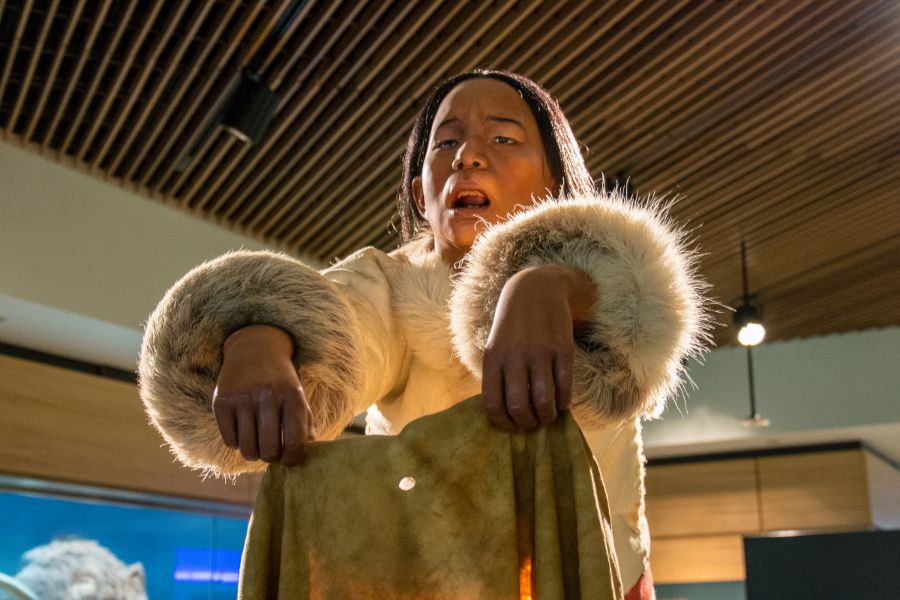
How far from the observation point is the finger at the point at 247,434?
Answer: 2.06 ft

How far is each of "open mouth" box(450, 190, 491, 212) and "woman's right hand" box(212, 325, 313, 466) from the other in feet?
0.87

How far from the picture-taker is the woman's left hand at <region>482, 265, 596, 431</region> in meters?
0.59

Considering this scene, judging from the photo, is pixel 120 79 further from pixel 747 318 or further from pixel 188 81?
pixel 747 318

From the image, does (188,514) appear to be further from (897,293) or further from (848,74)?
(897,293)

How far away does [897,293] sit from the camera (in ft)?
14.7

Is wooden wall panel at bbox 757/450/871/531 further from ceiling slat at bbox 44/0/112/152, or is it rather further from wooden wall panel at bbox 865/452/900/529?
ceiling slat at bbox 44/0/112/152

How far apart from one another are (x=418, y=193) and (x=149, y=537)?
8.97 feet

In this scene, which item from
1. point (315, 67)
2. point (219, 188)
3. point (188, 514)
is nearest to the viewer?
point (315, 67)

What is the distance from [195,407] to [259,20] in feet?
6.48

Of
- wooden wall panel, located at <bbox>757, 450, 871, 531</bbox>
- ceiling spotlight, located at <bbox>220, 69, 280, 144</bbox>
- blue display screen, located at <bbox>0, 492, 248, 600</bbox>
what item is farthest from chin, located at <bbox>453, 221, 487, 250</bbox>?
wooden wall panel, located at <bbox>757, 450, 871, 531</bbox>

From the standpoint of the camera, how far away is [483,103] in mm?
922

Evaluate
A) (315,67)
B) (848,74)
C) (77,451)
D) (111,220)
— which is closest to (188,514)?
(77,451)

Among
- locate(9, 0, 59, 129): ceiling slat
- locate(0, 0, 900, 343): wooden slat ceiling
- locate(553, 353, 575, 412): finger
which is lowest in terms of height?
locate(553, 353, 575, 412): finger

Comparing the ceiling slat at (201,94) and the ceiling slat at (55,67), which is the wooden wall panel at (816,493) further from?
the ceiling slat at (55,67)
